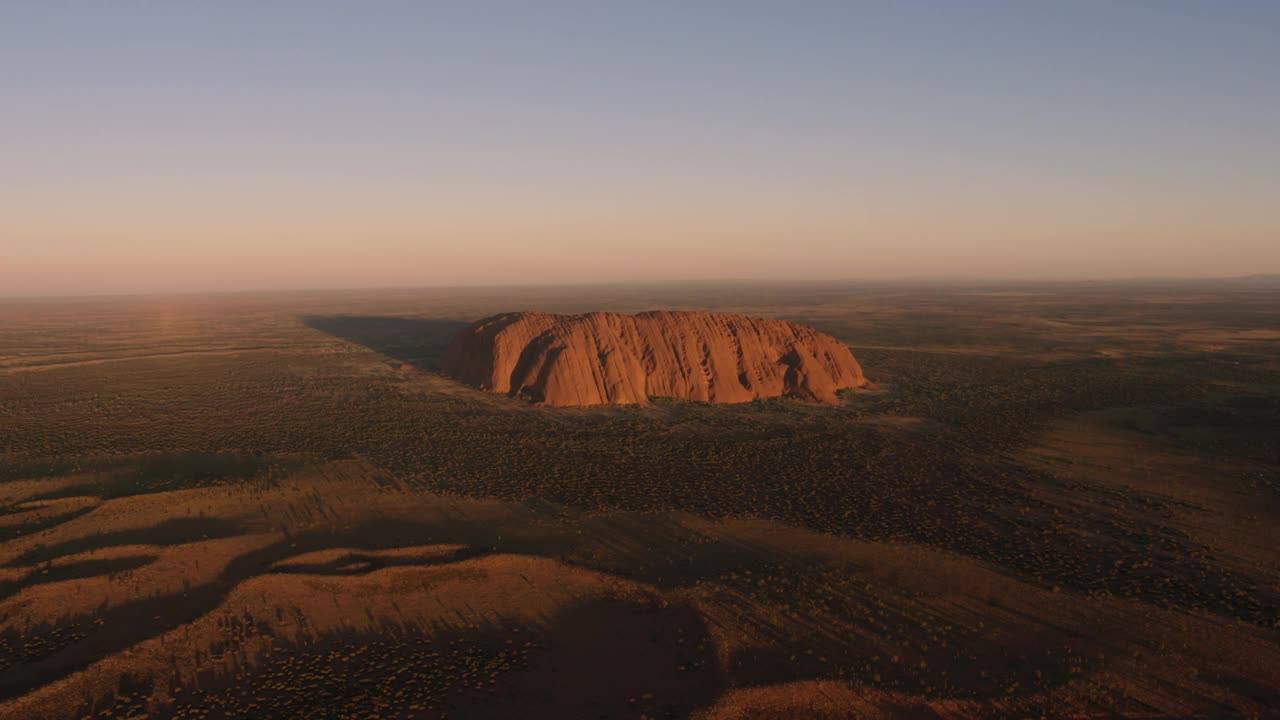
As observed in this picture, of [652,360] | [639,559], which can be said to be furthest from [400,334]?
[639,559]

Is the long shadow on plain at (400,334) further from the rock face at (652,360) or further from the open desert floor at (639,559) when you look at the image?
the open desert floor at (639,559)

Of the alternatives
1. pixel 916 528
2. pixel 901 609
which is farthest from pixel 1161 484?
pixel 901 609

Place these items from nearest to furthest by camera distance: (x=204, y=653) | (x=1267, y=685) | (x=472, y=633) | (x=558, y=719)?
(x=558, y=719)
(x=1267, y=685)
(x=204, y=653)
(x=472, y=633)

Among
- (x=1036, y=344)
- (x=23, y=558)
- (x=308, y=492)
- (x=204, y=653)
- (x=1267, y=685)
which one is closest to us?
(x=1267, y=685)

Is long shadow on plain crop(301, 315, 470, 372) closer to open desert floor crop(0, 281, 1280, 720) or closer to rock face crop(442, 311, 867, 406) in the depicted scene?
rock face crop(442, 311, 867, 406)

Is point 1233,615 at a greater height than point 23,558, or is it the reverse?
point 23,558

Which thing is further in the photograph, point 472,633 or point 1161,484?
point 1161,484

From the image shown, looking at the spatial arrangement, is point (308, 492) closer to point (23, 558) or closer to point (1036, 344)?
point (23, 558)

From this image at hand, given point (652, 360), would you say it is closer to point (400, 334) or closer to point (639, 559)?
point (639, 559)
